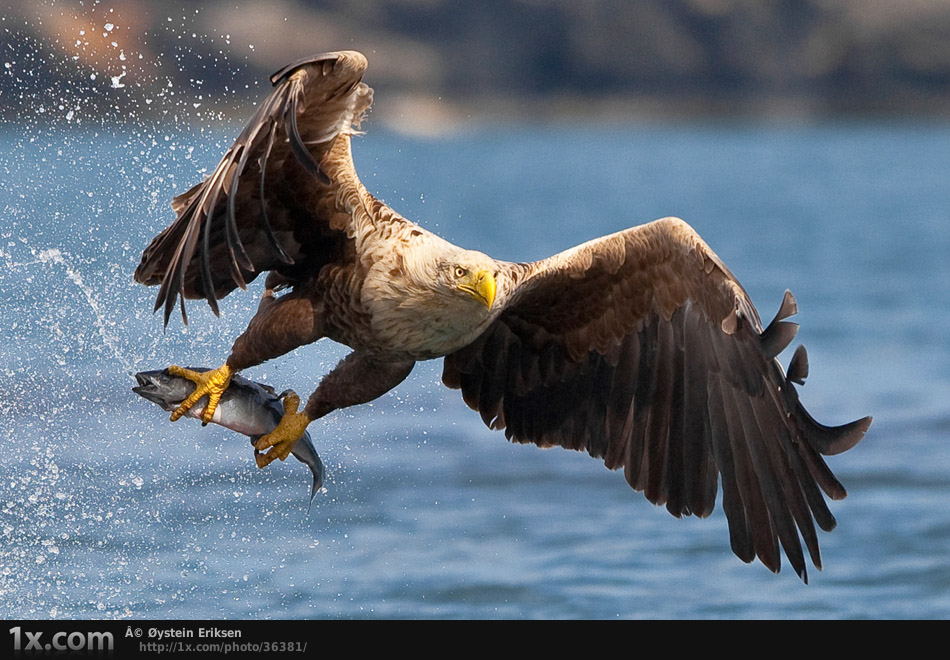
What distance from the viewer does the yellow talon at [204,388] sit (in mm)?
6445

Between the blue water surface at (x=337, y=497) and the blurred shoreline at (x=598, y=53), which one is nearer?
the blue water surface at (x=337, y=497)

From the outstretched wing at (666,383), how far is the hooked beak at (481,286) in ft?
1.28

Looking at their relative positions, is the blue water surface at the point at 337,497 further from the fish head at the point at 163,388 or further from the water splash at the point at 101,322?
the fish head at the point at 163,388

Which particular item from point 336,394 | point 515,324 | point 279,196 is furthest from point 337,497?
point 279,196

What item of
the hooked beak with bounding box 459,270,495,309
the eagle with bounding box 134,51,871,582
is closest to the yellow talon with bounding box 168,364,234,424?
the eagle with bounding box 134,51,871,582

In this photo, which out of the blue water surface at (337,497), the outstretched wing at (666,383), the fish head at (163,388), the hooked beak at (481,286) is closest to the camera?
the hooked beak at (481,286)

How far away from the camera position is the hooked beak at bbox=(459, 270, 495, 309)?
5973 mm

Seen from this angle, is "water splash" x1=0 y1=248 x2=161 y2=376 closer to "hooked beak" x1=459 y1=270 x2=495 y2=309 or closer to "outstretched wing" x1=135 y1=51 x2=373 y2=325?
"outstretched wing" x1=135 y1=51 x2=373 y2=325

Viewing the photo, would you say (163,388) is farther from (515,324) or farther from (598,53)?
(598,53)

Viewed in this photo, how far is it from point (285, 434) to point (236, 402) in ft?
0.92

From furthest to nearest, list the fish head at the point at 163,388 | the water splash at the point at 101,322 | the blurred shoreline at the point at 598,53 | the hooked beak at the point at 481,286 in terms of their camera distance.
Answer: the blurred shoreline at the point at 598,53, the water splash at the point at 101,322, the fish head at the point at 163,388, the hooked beak at the point at 481,286

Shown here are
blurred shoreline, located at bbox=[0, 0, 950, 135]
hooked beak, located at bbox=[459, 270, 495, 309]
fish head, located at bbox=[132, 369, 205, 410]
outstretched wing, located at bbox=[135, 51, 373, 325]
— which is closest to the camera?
outstretched wing, located at bbox=[135, 51, 373, 325]

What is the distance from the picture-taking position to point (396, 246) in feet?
20.4

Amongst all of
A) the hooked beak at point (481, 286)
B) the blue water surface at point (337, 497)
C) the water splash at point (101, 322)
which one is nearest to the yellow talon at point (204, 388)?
the hooked beak at point (481, 286)
